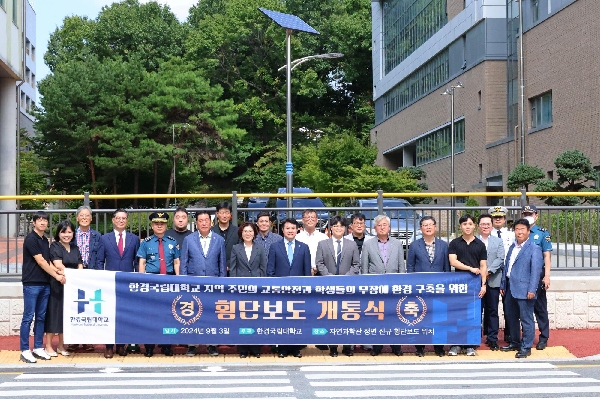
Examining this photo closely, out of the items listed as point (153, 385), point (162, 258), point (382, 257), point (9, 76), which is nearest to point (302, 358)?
point (382, 257)

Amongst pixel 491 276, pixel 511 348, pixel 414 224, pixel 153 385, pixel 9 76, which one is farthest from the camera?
pixel 9 76

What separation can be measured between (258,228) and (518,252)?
11.5 ft

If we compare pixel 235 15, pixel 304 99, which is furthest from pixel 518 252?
pixel 304 99

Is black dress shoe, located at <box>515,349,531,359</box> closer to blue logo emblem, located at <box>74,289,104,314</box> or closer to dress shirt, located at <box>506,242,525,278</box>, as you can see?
dress shirt, located at <box>506,242,525,278</box>

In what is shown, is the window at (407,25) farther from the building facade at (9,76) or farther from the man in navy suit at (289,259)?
the man in navy suit at (289,259)

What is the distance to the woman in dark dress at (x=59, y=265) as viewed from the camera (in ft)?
37.2

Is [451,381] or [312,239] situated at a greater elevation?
[312,239]

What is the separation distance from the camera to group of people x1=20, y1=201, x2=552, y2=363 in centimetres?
1141

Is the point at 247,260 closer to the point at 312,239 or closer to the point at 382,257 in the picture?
the point at 312,239

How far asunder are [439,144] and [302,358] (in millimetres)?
55171

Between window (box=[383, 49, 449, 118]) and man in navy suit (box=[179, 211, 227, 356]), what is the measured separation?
53.1 meters

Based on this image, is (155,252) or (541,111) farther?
(541,111)

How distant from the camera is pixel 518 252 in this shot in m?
11.6

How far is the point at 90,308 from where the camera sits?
452 inches
